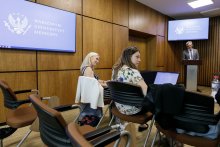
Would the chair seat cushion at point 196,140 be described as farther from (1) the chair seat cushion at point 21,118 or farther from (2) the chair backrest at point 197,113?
(1) the chair seat cushion at point 21,118

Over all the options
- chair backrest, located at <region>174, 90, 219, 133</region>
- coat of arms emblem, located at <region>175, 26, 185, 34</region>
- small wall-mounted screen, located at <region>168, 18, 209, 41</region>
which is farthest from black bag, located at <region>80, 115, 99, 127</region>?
coat of arms emblem, located at <region>175, 26, 185, 34</region>

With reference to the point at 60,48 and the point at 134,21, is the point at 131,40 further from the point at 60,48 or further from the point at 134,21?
the point at 60,48

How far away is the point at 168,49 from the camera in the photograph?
6703 millimetres

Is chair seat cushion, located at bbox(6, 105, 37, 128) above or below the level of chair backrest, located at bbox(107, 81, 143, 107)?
below

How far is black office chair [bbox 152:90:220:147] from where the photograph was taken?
38.5 inches

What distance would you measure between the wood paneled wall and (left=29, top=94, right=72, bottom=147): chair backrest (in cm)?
220

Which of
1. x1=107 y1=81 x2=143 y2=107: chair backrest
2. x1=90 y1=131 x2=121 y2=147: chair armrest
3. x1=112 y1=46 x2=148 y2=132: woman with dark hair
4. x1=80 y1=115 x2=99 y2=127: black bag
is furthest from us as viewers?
x1=80 y1=115 x2=99 y2=127: black bag

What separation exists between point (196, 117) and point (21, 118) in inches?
66.1

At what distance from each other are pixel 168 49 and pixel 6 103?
6633 millimetres

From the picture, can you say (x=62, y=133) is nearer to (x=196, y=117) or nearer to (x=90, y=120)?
(x=196, y=117)

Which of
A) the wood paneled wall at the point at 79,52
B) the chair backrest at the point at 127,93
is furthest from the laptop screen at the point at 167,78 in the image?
the wood paneled wall at the point at 79,52

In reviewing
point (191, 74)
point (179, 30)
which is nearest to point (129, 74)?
point (191, 74)

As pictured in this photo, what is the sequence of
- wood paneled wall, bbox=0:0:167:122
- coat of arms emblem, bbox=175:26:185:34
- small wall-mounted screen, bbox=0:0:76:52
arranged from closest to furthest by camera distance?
small wall-mounted screen, bbox=0:0:76:52 → wood paneled wall, bbox=0:0:167:122 → coat of arms emblem, bbox=175:26:185:34

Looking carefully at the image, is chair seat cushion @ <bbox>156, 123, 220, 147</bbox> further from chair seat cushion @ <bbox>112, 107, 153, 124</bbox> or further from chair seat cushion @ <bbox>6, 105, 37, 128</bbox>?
chair seat cushion @ <bbox>6, 105, 37, 128</bbox>
